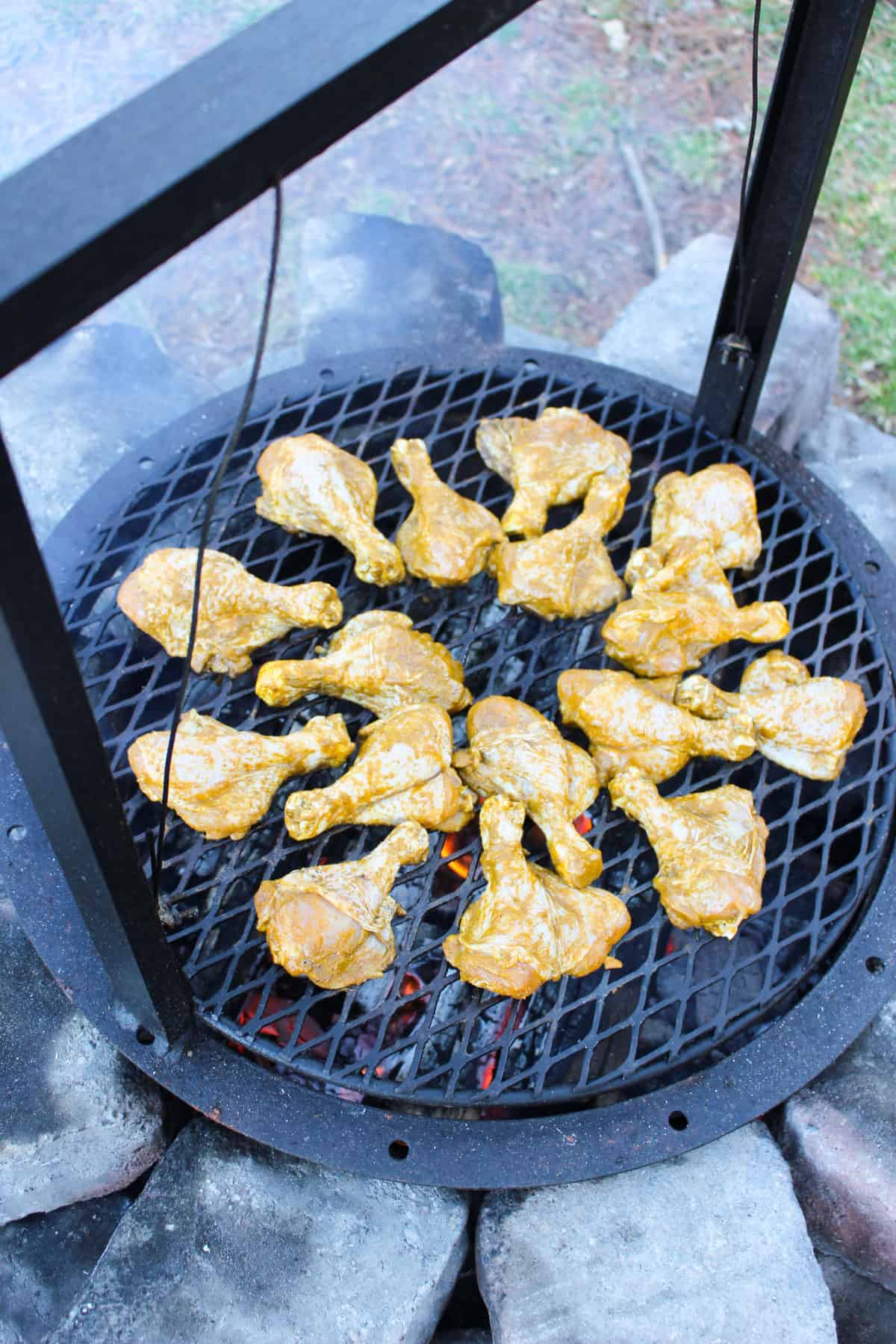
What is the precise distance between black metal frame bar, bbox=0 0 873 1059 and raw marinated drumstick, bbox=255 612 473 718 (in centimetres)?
62

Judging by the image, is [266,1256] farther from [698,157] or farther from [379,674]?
[698,157]

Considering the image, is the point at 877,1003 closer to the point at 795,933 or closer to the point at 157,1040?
the point at 795,933

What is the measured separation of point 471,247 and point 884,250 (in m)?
1.99

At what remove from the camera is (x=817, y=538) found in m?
2.30

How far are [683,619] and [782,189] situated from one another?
2.57ft

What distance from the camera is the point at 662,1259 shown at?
169cm

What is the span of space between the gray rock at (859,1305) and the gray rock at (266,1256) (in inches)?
26.8

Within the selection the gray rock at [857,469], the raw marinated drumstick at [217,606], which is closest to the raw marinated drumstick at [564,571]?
the raw marinated drumstick at [217,606]

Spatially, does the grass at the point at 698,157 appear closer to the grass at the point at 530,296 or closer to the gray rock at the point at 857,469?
the grass at the point at 530,296

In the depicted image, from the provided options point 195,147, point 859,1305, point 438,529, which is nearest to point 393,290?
point 438,529

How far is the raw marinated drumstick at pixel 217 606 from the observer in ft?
6.56

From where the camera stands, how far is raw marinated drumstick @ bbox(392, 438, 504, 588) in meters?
2.10

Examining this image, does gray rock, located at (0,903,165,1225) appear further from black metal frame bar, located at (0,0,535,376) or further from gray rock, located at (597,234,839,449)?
gray rock, located at (597,234,839,449)

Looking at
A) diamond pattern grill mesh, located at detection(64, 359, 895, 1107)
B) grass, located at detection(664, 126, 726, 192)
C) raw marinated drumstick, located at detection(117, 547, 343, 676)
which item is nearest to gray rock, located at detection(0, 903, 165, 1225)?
diamond pattern grill mesh, located at detection(64, 359, 895, 1107)
